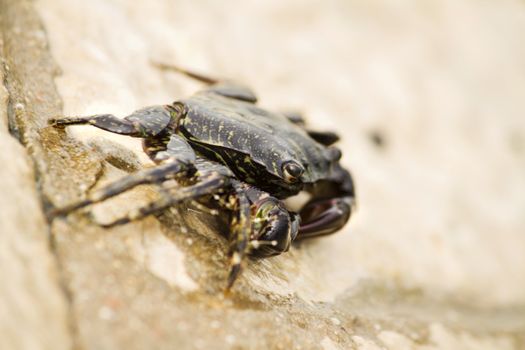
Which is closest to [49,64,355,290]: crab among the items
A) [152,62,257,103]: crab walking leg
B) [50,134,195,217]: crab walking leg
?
[50,134,195,217]: crab walking leg

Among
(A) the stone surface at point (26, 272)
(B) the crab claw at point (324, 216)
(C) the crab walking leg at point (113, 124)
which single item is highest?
(C) the crab walking leg at point (113, 124)

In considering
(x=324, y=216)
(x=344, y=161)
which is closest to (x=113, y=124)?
(x=324, y=216)

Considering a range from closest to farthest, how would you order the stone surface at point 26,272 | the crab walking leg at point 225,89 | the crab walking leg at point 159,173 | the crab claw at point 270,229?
the stone surface at point 26,272 → the crab walking leg at point 159,173 → the crab claw at point 270,229 → the crab walking leg at point 225,89

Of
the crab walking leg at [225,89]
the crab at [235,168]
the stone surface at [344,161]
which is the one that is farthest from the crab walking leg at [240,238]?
the crab walking leg at [225,89]

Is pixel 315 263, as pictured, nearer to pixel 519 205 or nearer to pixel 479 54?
pixel 519 205

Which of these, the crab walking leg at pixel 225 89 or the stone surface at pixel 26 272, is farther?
the crab walking leg at pixel 225 89

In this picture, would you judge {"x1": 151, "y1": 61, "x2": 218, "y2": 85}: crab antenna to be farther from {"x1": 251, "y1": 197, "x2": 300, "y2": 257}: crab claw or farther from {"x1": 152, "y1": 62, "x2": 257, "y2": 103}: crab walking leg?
{"x1": 251, "y1": 197, "x2": 300, "y2": 257}: crab claw

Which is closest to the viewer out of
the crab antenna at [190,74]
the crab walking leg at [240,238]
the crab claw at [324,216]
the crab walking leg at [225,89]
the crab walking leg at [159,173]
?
the crab walking leg at [159,173]

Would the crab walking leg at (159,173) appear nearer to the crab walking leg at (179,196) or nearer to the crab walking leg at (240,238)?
the crab walking leg at (179,196)
